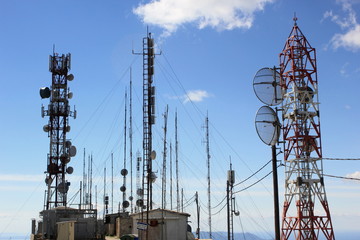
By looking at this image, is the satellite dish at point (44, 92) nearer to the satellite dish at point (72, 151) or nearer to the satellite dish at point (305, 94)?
the satellite dish at point (72, 151)

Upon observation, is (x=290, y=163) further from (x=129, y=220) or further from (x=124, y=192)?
(x=124, y=192)

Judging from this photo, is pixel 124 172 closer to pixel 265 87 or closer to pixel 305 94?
pixel 305 94

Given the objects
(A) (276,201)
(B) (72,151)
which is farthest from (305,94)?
(A) (276,201)

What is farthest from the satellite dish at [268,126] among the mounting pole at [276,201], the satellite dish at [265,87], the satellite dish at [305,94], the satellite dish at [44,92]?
the satellite dish at [44,92]

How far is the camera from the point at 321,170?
5394 centimetres

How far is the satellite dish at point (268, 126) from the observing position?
2522cm

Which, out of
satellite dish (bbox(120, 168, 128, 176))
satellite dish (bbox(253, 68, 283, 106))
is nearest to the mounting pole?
satellite dish (bbox(253, 68, 283, 106))

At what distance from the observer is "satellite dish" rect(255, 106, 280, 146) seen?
82.7 ft

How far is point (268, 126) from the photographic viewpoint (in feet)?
84.9

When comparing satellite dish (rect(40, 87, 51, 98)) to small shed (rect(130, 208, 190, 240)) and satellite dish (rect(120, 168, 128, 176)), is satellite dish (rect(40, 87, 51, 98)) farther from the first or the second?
small shed (rect(130, 208, 190, 240))

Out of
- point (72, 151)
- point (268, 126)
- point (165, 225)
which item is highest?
point (72, 151)

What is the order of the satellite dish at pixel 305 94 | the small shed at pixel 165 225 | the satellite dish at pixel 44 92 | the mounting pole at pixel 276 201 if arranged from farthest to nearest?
1. the satellite dish at pixel 44 92
2. the satellite dish at pixel 305 94
3. the small shed at pixel 165 225
4. the mounting pole at pixel 276 201

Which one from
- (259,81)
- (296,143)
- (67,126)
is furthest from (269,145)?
(67,126)

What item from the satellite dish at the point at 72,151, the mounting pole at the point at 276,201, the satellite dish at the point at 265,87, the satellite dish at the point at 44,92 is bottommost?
the mounting pole at the point at 276,201
